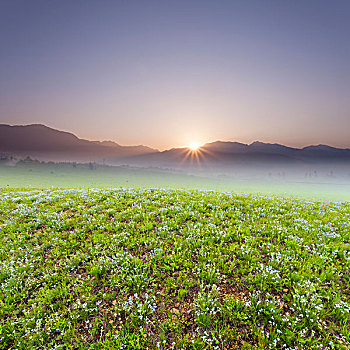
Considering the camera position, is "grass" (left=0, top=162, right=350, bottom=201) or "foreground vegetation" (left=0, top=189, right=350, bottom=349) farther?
"grass" (left=0, top=162, right=350, bottom=201)

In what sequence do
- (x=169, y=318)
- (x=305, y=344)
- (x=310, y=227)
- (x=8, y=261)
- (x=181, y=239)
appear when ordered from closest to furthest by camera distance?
1. (x=305, y=344)
2. (x=169, y=318)
3. (x=8, y=261)
4. (x=181, y=239)
5. (x=310, y=227)

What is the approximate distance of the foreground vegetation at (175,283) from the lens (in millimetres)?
4969

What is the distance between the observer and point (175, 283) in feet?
21.5

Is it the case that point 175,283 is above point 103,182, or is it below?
above

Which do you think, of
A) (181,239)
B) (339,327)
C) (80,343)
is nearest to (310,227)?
(339,327)

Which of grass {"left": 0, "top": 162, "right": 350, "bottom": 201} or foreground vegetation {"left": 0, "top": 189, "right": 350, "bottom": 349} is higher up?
foreground vegetation {"left": 0, "top": 189, "right": 350, "bottom": 349}

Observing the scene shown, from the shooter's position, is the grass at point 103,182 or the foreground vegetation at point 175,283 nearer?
the foreground vegetation at point 175,283

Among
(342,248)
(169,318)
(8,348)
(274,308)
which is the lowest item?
(8,348)

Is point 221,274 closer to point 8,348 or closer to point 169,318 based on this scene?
point 169,318

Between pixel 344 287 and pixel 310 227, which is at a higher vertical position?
pixel 310 227

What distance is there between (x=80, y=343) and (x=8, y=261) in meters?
6.02

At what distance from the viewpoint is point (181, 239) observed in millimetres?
9039

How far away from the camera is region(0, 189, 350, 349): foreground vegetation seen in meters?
4.97

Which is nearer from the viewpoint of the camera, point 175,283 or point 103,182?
point 175,283
